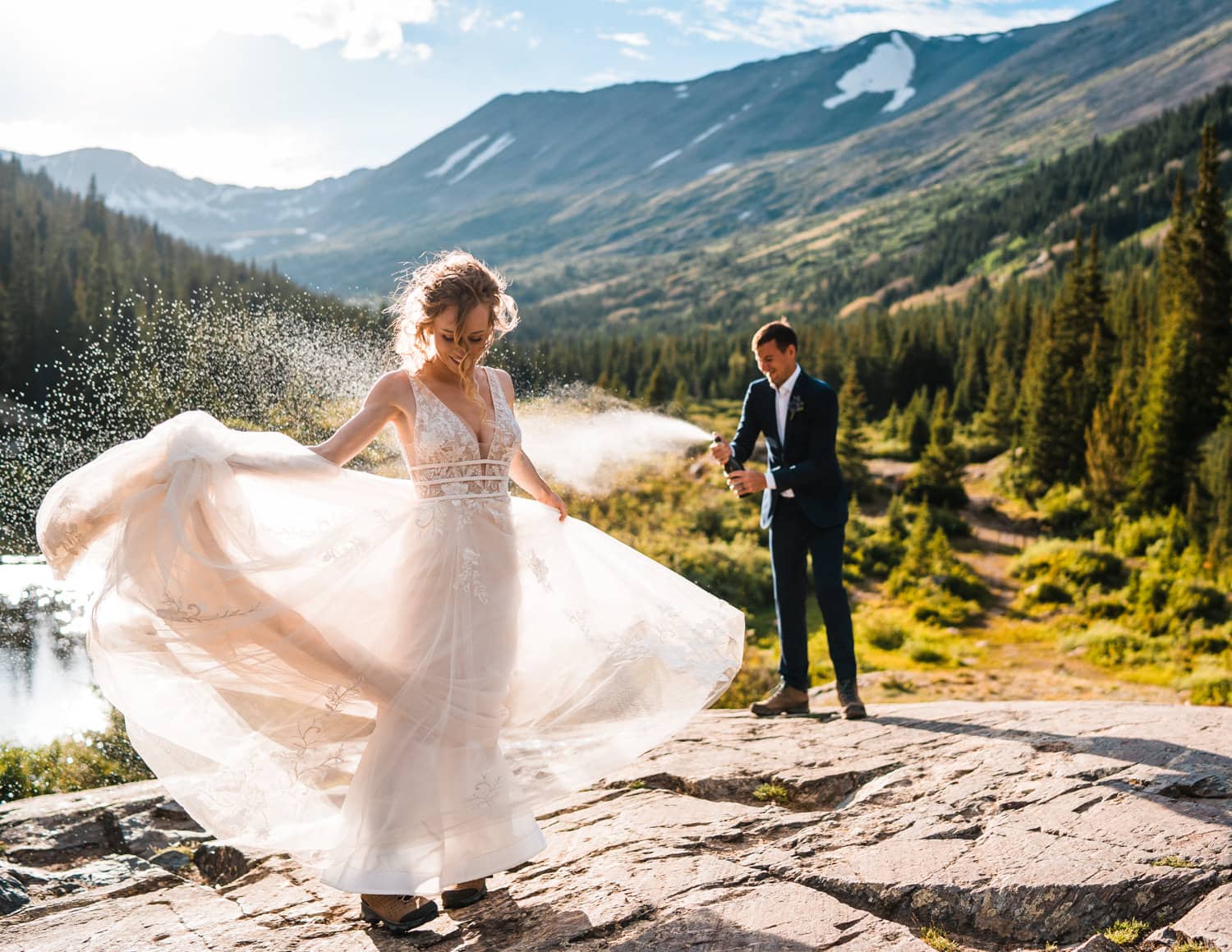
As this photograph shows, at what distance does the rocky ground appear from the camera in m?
4.09

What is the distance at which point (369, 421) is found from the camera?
4430 mm

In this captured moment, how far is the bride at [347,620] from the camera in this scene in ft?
14.0

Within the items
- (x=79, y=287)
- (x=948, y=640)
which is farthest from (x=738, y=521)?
(x=79, y=287)

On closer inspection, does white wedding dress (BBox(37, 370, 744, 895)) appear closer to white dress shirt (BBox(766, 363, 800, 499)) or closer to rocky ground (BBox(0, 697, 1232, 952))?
rocky ground (BBox(0, 697, 1232, 952))

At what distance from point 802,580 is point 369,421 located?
12.6 ft

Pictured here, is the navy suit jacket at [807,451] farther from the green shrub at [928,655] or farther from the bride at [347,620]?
the green shrub at [928,655]

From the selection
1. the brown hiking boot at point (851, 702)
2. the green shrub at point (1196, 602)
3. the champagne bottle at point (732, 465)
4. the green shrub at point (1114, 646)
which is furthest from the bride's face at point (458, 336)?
the green shrub at point (1196, 602)

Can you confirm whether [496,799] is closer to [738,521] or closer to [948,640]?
[948,640]

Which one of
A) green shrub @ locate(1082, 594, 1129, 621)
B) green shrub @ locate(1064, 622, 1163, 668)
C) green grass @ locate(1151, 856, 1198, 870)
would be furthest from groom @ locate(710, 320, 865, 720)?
green shrub @ locate(1082, 594, 1129, 621)

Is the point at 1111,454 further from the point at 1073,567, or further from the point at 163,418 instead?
the point at 163,418

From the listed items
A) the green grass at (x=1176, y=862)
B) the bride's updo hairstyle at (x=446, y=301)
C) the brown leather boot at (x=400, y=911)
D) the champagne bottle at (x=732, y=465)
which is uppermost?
the bride's updo hairstyle at (x=446, y=301)

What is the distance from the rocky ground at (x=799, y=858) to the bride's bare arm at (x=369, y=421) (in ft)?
7.04

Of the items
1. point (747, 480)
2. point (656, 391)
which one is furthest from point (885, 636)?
point (656, 391)

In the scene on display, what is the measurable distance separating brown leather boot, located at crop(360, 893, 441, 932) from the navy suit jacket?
3.56m
